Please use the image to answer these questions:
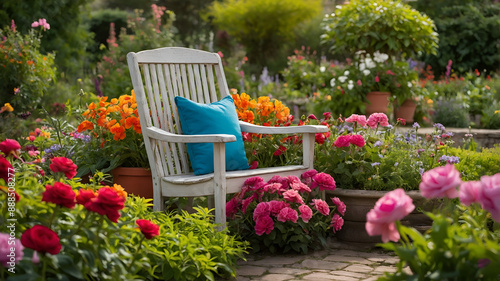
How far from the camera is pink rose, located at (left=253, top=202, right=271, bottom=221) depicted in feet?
9.16

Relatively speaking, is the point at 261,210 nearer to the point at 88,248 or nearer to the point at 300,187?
the point at 300,187

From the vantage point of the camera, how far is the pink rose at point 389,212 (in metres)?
1.48

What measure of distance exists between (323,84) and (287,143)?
2980mm

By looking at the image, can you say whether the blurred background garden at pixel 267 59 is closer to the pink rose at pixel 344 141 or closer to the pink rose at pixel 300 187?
the pink rose at pixel 300 187

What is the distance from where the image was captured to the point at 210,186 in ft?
9.13

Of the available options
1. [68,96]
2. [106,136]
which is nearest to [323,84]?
[68,96]

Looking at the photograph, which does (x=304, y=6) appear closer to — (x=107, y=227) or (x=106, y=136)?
(x=106, y=136)

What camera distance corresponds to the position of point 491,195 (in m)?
1.45

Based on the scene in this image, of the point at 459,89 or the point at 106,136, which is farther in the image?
the point at 459,89

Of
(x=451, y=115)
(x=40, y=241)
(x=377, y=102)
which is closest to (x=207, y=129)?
(x=40, y=241)

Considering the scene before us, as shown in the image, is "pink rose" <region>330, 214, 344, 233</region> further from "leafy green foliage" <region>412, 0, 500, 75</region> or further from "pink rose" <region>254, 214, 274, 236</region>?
"leafy green foliage" <region>412, 0, 500, 75</region>

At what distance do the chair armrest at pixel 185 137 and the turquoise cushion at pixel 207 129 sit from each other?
187 mm

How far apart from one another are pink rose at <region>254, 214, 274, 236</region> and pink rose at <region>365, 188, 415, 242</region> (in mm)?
1274

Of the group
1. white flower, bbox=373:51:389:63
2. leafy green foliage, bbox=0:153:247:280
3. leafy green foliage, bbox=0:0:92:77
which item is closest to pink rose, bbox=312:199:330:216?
leafy green foliage, bbox=0:153:247:280
